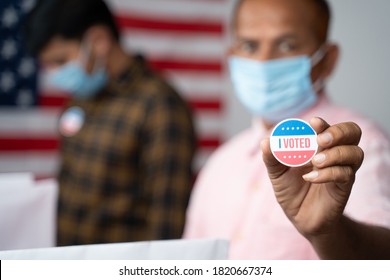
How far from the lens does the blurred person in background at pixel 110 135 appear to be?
151 cm

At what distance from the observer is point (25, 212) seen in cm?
104

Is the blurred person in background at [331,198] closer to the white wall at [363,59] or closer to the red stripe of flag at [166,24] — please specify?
the white wall at [363,59]

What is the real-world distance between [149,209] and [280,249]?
2.65 feet

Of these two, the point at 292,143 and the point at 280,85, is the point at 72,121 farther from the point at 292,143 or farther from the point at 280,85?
the point at 292,143

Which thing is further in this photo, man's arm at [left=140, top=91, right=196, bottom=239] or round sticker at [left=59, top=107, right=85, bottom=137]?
round sticker at [left=59, top=107, right=85, bottom=137]

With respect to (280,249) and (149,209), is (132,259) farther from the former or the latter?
(149,209)

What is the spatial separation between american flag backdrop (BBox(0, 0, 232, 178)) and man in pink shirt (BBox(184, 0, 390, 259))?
172cm

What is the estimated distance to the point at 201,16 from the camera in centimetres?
276

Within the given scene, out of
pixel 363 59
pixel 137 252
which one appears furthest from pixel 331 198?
pixel 363 59

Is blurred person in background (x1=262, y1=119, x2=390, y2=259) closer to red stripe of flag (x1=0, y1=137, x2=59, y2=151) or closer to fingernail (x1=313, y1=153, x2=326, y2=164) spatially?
fingernail (x1=313, y1=153, x2=326, y2=164)

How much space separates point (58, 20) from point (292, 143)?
1.12 metres

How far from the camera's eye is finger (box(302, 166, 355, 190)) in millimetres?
569

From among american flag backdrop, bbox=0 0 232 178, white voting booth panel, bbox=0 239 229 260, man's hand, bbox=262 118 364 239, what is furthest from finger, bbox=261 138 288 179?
american flag backdrop, bbox=0 0 232 178
